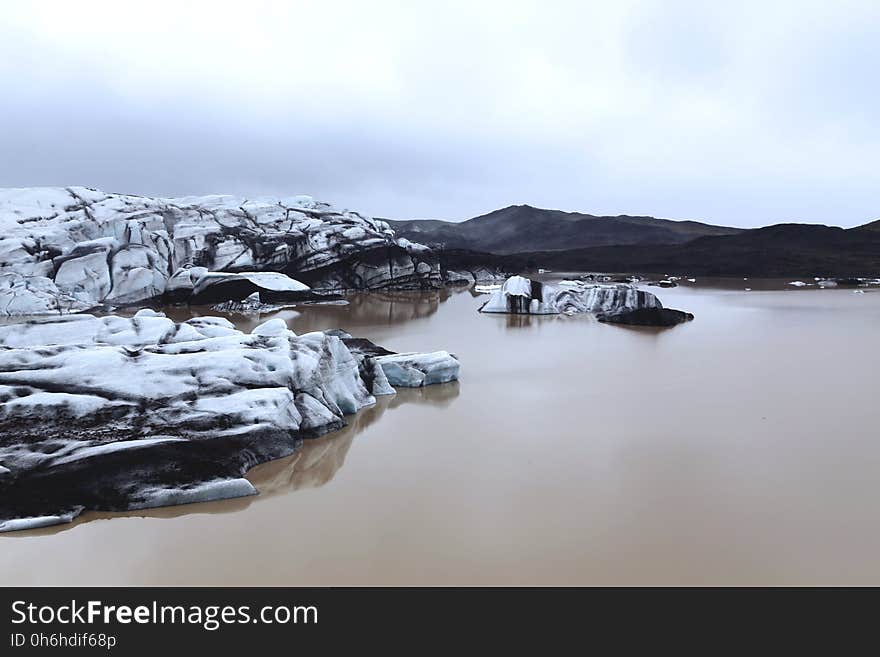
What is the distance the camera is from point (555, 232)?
79.8 meters

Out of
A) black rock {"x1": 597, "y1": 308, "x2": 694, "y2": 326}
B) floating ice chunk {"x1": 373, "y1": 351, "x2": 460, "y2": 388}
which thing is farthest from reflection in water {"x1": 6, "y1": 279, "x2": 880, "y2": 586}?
black rock {"x1": 597, "y1": 308, "x2": 694, "y2": 326}

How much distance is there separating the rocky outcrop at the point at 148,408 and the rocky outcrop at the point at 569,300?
11.5m

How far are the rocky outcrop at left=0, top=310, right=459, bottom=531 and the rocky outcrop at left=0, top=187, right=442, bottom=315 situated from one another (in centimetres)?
1089

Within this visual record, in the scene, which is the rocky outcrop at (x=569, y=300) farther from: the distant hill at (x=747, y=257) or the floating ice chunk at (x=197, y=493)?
the distant hill at (x=747, y=257)

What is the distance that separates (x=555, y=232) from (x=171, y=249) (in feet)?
213

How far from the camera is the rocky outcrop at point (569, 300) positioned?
17.2 m

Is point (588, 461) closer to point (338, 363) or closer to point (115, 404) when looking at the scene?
point (338, 363)

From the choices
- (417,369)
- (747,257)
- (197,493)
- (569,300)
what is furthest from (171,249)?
(747,257)

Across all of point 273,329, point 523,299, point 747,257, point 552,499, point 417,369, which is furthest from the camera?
point 747,257

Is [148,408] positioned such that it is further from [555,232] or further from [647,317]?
[555,232]

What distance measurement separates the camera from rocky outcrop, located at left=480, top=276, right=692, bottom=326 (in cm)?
1720

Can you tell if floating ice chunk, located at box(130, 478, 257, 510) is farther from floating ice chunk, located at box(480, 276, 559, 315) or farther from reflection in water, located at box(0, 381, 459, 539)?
floating ice chunk, located at box(480, 276, 559, 315)

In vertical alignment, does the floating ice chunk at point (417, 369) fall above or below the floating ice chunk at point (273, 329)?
below

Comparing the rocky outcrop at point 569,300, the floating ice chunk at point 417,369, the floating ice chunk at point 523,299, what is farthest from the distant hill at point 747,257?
the floating ice chunk at point 417,369
